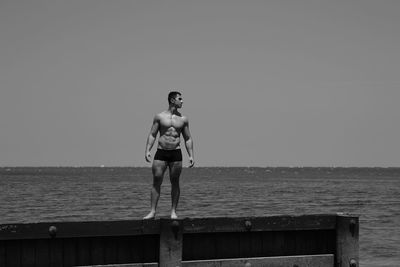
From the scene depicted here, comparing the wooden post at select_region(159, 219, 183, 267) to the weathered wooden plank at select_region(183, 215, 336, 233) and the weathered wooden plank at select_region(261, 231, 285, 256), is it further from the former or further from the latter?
the weathered wooden plank at select_region(261, 231, 285, 256)

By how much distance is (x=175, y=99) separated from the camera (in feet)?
38.0

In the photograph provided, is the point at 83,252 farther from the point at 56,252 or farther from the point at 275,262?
the point at 275,262

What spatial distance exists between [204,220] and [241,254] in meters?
0.81

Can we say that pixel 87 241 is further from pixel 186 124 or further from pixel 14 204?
pixel 14 204

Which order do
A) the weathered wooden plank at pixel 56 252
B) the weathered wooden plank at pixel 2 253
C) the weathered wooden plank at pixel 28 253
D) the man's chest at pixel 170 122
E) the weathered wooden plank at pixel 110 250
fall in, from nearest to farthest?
the weathered wooden plank at pixel 2 253, the weathered wooden plank at pixel 28 253, the weathered wooden plank at pixel 56 252, the weathered wooden plank at pixel 110 250, the man's chest at pixel 170 122

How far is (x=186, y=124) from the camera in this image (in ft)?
38.3

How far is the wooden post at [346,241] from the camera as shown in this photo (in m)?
10.9

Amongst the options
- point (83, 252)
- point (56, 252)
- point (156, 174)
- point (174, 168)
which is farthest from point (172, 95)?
point (56, 252)

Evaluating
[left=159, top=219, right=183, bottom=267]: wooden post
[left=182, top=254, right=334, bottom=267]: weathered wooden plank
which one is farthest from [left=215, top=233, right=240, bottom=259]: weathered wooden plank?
[left=159, top=219, right=183, bottom=267]: wooden post

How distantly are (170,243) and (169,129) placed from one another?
213 centimetres

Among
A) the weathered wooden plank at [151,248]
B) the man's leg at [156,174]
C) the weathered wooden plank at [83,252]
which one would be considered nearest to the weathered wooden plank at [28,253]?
the weathered wooden plank at [83,252]

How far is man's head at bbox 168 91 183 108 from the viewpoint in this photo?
456 inches

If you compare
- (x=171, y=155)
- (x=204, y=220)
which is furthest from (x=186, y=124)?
(x=204, y=220)

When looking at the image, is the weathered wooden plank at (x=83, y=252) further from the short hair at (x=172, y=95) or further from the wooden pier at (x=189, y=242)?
the short hair at (x=172, y=95)
